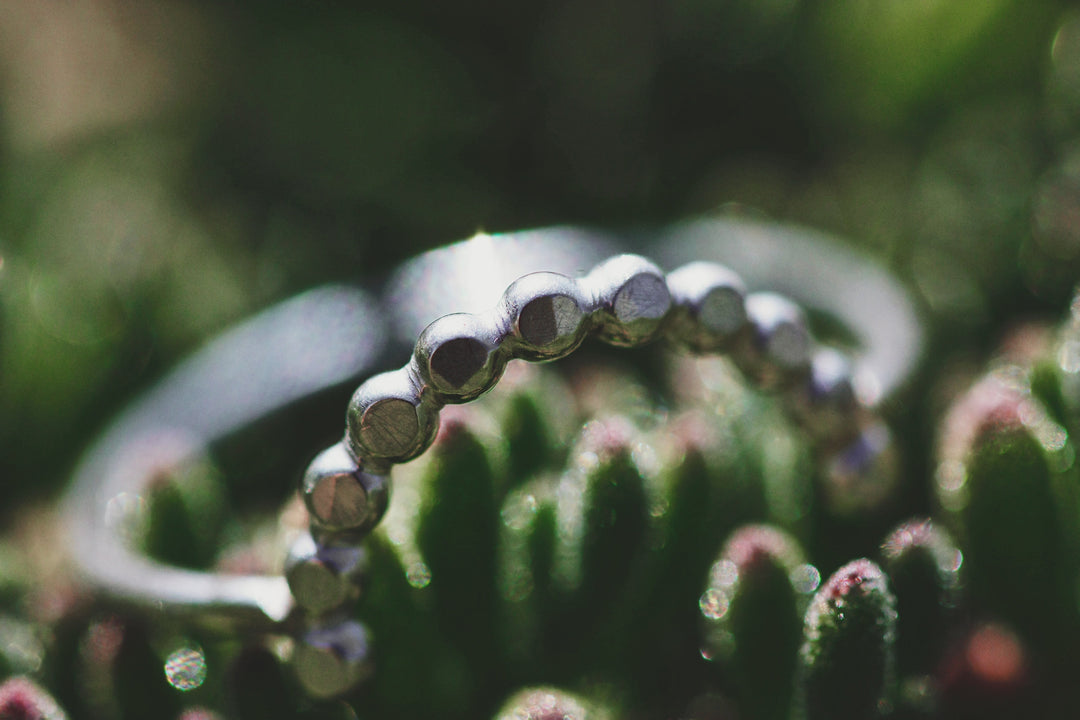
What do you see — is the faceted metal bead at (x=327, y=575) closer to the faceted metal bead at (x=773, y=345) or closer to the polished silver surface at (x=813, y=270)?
the faceted metal bead at (x=773, y=345)

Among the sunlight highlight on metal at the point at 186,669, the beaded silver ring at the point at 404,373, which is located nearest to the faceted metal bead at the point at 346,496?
the beaded silver ring at the point at 404,373

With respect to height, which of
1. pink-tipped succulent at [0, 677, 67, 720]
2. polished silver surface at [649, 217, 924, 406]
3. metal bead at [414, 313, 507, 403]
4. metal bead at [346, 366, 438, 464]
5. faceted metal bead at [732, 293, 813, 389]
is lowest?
pink-tipped succulent at [0, 677, 67, 720]

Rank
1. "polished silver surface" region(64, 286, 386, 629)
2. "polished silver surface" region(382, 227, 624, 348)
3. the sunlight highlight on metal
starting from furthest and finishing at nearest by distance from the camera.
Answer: "polished silver surface" region(382, 227, 624, 348) → "polished silver surface" region(64, 286, 386, 629) → the sunlight highlight on metal

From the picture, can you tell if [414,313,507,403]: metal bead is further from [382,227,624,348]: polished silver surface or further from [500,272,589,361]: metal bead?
[382,227,624,348]: polished silver surface

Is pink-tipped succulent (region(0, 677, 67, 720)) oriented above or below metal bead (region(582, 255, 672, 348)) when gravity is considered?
below

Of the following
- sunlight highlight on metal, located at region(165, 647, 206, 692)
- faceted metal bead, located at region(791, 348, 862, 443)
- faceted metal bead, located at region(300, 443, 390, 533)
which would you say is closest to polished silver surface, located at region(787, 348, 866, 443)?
faceted metal bead, located at region(791, 348, 862, 443)

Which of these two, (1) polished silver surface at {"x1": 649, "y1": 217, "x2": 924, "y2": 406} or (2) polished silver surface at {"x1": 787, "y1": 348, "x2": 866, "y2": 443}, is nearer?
(2) polished silver surface at {"x1": 787, "y1": 348, "x2": 866, "y2": 443}
